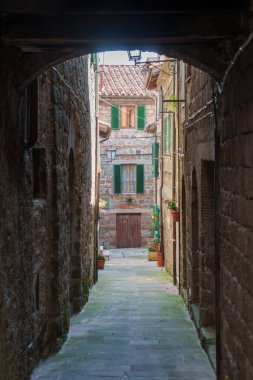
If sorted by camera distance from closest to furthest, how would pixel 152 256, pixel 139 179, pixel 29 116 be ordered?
pixel 29 116 < pixel 152 256 < pixel 139 179

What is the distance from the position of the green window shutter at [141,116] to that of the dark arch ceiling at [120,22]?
74.1 feet

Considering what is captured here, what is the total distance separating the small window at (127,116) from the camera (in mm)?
27578

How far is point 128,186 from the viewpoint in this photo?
28.0 metres

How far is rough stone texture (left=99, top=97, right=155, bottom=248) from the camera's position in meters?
27.5

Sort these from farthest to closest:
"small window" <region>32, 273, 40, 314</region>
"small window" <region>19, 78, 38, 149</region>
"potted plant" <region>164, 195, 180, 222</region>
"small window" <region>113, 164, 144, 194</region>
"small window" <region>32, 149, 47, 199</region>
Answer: "small window" <region>113, 164, 144, 194</region>
"potted plant" <region>164, 195, 180, 222</region>
"small window" <region>32, 149, 47, 199</region>
"small window" <region>32, 273, 40, 314</region>
"small window" <region>19, 78, 38, 149</region>

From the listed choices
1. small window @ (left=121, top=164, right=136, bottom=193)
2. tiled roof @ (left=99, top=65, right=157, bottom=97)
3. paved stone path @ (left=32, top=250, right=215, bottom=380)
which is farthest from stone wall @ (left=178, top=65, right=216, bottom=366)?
small window @ (left=121, top=164, right=136, bottom=193)

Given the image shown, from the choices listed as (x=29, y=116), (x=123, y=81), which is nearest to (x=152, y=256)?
(x=123, y=81)

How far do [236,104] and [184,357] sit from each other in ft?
13.8

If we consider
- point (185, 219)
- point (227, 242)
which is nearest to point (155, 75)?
point (185, 219)

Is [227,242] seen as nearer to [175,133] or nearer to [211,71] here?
Answer: [211,71]

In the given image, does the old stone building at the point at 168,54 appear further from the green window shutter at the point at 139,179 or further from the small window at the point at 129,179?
the green window shutter at the point at 139,179

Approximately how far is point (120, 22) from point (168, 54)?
3.73ft

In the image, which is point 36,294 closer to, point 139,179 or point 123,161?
point 123,161

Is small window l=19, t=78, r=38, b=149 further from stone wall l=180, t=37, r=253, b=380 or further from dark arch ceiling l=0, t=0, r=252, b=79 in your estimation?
stone wall l=180, t=37, r=253, b=380
